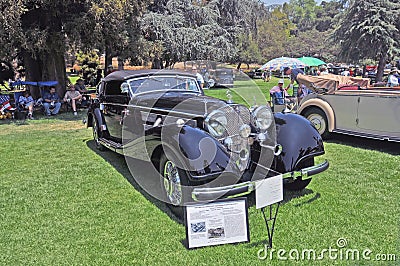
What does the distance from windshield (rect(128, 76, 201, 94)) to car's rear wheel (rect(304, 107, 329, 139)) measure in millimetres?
3479

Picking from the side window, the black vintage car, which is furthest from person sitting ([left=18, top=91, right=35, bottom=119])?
the black vintage car

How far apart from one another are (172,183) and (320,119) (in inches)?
203

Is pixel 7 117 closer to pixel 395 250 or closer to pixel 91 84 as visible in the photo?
pixel 395 250

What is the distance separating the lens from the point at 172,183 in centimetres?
420

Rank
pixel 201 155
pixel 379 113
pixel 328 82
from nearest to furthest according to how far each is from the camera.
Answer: pixel 201 155 < pixel 379 113 < pixel 328 82

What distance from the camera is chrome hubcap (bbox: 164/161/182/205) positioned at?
4.08 meters

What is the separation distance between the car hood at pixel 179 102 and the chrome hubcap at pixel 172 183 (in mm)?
760

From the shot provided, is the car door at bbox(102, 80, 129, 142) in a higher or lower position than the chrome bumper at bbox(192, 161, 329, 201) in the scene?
higher

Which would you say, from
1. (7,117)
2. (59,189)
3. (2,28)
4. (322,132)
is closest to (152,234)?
(59,189)

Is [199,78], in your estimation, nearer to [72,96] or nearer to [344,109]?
[344,109]

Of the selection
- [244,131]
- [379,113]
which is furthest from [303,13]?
[244,131]

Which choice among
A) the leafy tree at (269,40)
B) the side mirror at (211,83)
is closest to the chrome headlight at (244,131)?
the side mirror at (211,83)

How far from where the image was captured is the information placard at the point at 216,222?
3.28m

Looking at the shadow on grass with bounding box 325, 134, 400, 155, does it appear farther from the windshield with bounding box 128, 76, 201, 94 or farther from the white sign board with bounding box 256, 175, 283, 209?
the white sign board with bounding box 256, 175, 283, 209
